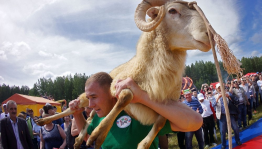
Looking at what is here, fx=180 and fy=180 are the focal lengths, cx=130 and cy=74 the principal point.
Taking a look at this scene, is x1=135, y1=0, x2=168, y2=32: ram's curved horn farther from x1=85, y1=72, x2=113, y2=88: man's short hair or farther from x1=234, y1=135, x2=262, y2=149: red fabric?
x1=234, y1=135, x2=262, y2=149: red fabric

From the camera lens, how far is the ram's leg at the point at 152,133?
1.75 m

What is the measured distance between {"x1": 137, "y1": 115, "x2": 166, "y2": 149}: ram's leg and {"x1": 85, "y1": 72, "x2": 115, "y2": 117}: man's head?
1.78 feet

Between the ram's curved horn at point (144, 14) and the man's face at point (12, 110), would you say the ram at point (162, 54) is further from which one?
the man's face at point (12, 110)

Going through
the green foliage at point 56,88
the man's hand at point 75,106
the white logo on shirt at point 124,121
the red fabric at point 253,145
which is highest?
the green foliage at point 56,88

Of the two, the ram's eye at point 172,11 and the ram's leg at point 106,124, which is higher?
the ram's eye at point 172,11

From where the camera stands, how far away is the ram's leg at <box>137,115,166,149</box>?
1749mm

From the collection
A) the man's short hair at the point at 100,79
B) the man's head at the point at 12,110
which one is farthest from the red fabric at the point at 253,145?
the man's head at the point at 12,110

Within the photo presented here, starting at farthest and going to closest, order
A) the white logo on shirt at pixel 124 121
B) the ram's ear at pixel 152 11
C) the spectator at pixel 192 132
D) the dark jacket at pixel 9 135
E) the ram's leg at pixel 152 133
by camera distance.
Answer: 1. the spectator at pixel 192 132
2. the dark jacket at pixel 9 135
3. the ram's ear at pixel 152 11
4. the white logo on shirt at pixel 124 121
5. the ram's leg at pixel 152 133

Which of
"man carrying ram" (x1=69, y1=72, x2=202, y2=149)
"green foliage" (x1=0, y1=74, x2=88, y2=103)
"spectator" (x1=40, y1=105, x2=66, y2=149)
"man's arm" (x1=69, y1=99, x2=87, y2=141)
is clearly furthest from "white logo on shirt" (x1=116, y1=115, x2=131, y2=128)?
"green foliage" (x1=0, y1=74, x2=88, y2=103)

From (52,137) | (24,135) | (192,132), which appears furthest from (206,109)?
(24,135)

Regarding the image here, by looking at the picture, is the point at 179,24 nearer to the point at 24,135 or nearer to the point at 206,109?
the point at 24,135

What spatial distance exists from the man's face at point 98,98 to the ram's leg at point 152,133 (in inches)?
21.4

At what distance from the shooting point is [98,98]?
198 centimetres

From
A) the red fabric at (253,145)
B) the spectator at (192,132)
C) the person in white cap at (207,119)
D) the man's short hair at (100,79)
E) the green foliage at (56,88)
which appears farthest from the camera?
the green foliage at (56,88)
